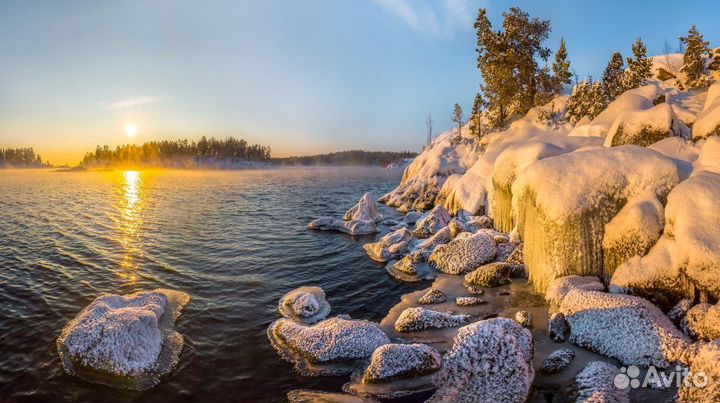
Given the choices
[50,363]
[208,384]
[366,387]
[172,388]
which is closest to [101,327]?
[50,363]

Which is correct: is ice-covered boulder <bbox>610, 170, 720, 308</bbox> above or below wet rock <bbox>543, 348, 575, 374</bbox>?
above

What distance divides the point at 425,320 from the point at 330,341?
2556 mm

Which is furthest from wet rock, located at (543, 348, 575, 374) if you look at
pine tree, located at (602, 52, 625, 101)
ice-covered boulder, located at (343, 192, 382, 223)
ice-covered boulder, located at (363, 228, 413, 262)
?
pine tree, located at (602, 52, 625, 101)

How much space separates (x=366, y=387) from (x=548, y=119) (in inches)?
1147

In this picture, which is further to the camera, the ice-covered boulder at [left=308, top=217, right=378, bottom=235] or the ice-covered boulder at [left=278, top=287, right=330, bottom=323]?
the ice-covered boulder at [left=308, top=217, right=378, bottom=235]

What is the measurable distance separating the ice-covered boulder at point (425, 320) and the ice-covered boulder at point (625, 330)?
2565 mm

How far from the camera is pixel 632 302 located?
8008 millimetres

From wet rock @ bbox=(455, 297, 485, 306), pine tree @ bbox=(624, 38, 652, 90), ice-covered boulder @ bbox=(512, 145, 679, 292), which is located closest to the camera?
ice-covered boulder @ bbox=(512, 145, 679, 292)

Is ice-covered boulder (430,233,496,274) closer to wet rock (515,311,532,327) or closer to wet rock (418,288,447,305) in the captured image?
wet rock (418,288,447,305)

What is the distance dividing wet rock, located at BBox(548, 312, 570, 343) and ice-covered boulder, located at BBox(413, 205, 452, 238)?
37.9 feet

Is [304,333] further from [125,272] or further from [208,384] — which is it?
[125,272]

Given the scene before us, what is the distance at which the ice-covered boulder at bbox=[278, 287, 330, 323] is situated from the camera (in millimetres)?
10328

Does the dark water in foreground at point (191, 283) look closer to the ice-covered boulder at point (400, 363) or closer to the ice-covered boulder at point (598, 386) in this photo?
the ice-covered boulder at point (400, 363)

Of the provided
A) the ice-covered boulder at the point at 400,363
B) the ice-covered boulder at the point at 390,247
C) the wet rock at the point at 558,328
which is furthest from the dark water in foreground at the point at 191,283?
the wet rock at the point at 558,328
